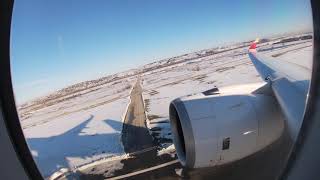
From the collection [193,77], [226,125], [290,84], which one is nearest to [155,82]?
[193,77]

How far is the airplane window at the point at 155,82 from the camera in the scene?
4.18 ft

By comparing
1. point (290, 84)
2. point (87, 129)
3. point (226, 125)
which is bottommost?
point (226, 125)

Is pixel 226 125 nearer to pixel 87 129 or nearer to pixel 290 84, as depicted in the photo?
pixel 290 84

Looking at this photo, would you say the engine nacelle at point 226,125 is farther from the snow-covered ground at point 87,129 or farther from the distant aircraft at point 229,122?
the snow-covered ground at point 87,129

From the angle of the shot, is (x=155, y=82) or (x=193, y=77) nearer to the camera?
(x=155, y=82)

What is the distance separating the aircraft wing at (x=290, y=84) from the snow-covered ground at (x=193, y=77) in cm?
10

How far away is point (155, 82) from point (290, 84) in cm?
89

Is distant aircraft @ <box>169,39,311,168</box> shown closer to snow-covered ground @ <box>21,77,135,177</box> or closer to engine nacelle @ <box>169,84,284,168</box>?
engine nacelle @ <box>169,84,284,168</box>

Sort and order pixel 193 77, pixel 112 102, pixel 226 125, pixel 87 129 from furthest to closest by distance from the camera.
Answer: pixel 112 102, pixel 87 129, pixel 226 125, pixel 193 77

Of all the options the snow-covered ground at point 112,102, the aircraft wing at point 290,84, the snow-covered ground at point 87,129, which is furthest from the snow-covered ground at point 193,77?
the snow-covered ground at point 87,129

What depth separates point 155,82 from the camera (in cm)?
199

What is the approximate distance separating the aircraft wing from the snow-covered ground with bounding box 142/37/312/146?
101mm

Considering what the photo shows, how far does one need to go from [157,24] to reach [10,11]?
26.0 inches

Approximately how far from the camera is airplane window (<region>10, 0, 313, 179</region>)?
1275 millimetres
